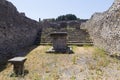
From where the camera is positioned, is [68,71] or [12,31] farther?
[12,31]

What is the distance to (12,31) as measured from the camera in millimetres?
10969

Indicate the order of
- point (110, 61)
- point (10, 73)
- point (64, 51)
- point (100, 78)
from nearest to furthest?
point (100, 78)
point (10, 73)
point (110, 61)
point (64, 51)

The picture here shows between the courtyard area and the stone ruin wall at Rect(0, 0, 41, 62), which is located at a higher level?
the stone ruin wall at Rect(0, 0, 41, 62)

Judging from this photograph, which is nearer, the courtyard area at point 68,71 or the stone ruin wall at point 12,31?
the courtyard area at point 68,71

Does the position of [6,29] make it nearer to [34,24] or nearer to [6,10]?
[6,10]

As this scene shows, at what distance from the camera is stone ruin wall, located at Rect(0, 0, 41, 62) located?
9.13 metres

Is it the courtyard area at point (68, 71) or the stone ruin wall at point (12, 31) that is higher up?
the stone ruin wall at point (12, 31)

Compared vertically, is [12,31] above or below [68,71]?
above

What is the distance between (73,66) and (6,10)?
190 inches

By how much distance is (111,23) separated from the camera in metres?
9.96

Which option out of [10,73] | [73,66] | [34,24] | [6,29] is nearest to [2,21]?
[6,29]

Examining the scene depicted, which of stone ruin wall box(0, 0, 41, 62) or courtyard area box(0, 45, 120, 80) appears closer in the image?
courtyard area box(0, 45, 120, 80)

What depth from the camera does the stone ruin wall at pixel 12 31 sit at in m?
9.13

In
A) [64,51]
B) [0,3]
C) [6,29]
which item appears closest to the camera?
[0,3]
